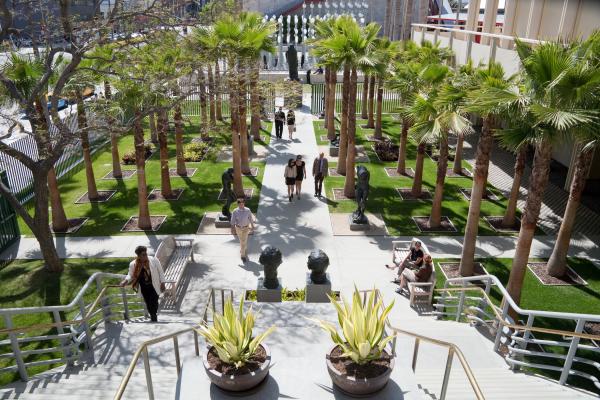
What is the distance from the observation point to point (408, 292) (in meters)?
10.2

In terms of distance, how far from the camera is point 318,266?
938cm

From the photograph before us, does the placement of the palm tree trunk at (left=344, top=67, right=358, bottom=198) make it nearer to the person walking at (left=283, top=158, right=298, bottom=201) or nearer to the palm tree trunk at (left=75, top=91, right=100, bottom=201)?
the person walking at (left=283, top=158, right=298, bottom=201)

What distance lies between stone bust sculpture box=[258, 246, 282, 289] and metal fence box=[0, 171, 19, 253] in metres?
7.17

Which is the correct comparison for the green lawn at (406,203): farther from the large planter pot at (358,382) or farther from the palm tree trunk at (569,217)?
the large planter pot at (358,382)

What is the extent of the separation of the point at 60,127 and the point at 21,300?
3670mm

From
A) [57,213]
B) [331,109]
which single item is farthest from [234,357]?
[331,109]

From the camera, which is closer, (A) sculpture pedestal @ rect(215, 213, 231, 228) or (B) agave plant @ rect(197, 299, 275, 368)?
(B) agave plant @ rect(197, 299, 275, 368)

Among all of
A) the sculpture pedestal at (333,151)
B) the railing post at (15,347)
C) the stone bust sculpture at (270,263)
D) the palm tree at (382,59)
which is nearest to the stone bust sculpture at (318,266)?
the stone bust sculpture at (270,263)

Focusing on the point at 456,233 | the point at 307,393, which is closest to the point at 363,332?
the point at 307,393

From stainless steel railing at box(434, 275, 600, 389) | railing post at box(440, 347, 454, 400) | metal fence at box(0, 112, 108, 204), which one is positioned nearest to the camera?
railing post at box(440, 347, 454, 400)

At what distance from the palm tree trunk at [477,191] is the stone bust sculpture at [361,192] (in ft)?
9.82

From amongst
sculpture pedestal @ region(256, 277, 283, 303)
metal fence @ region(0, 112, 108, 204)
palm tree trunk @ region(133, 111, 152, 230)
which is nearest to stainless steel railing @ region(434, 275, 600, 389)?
sculpture pedestal @ region(256, 277, 283, 303)

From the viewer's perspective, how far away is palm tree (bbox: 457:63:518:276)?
7844mm

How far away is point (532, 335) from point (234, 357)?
5232 mm
